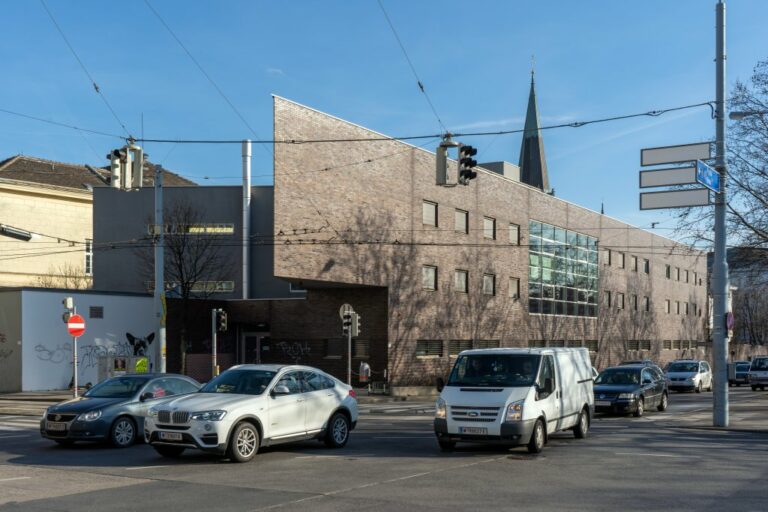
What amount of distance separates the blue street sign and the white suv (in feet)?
31.5

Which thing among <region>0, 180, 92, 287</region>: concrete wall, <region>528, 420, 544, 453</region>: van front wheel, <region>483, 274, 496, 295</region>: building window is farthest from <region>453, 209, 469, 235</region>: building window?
<region>528, 420, 544, 453</region>: van front wheel

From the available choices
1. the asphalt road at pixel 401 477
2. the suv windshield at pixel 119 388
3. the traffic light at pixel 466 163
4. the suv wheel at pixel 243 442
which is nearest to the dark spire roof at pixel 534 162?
the traffic light at pixel 466 163

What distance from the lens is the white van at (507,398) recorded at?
45.4 feet

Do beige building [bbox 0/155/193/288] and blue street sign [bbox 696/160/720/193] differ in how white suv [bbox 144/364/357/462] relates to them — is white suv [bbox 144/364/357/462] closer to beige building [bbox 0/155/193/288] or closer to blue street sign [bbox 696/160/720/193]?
blue street sign [bbox 696/160/720/193]

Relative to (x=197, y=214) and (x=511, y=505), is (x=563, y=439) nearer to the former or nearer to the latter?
(x=511, y=505)

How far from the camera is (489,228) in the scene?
148 feet

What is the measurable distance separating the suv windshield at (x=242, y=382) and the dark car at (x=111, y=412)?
227cm

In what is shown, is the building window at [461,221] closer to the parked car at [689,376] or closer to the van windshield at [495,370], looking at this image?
the parked car at [689,376]

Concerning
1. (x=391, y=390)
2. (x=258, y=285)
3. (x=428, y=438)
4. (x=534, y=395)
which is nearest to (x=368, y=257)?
(x=391, y=390)

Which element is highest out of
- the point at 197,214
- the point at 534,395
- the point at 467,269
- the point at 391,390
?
the point at 197,214

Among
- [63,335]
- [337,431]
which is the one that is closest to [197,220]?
[63,335]

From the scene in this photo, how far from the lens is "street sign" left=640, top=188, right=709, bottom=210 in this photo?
19750mm

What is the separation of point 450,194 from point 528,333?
35.2ft

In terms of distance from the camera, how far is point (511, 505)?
955 centimetres
